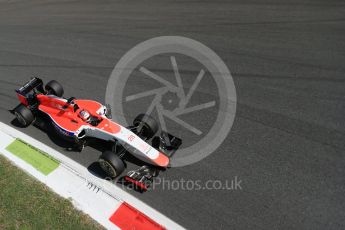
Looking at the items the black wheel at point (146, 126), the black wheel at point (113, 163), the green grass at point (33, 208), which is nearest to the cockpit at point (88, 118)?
the black wheel at point (146, 126)

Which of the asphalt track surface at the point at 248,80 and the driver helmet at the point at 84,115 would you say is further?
the driver helmet at the point at 84,115

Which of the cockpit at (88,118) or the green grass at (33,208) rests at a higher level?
the cockpit at (88,118)

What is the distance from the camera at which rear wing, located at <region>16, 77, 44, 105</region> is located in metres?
7.85

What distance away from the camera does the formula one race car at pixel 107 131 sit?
614 cm

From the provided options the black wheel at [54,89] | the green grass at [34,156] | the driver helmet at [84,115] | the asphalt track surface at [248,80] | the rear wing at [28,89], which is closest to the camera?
the asphalt track surface at [248,80]

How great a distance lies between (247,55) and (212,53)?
0.98 meters

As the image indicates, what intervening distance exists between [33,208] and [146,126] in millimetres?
2550

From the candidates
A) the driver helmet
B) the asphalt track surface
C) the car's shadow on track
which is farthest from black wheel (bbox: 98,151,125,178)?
the driver helmet

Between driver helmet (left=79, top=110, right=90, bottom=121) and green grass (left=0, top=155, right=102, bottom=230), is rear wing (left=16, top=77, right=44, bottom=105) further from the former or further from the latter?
green grass (left=0, top=155, right=102, bottom=230)

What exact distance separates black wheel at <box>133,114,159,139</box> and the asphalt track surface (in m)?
0.97

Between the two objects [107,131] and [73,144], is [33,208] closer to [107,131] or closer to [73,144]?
[73,144]

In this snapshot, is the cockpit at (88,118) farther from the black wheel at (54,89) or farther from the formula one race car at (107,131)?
the black wheel at (54,89)

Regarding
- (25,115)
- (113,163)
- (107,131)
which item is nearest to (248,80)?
(107,131)

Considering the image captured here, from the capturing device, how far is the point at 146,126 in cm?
678
